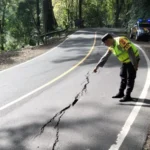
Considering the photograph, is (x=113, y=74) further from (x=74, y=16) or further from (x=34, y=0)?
(x=74, y=16)

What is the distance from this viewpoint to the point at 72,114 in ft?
20.6

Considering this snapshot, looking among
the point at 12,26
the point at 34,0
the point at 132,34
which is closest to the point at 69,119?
the point at 132,34

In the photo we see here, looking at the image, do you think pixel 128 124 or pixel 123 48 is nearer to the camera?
pixel 128 124

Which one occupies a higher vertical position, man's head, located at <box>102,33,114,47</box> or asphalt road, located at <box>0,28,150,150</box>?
man's head, located at <box>102,33,114,47</box>

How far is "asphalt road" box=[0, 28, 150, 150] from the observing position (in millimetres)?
4887

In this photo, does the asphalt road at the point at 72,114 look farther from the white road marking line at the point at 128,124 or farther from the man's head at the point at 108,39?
the man's head at the point at 108,39

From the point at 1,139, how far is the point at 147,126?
2.63m

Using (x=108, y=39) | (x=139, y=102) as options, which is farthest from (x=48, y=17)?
(x=139, y=102)

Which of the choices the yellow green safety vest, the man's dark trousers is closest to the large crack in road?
the man's dark trousers

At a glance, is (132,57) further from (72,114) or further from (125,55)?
(72,114)

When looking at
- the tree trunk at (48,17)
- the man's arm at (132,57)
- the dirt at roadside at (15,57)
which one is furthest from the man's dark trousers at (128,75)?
the tree trunk at (48,17)

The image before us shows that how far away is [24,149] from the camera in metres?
4.67

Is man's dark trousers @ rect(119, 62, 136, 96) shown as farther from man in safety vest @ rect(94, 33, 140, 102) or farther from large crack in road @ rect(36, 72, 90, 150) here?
large crack in road @ rect(36, 72, 90, 150)

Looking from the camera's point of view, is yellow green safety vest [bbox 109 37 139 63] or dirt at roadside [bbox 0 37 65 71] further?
dirt at roadside [bbox 0 37 65 71]
